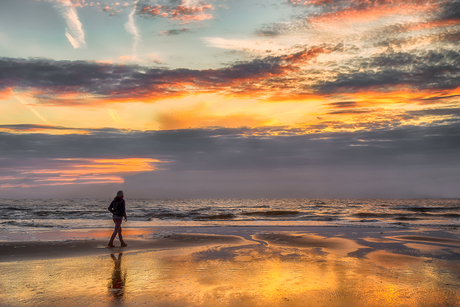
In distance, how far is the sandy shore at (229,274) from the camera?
6.13 m

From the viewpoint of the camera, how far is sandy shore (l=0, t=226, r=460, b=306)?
613cm

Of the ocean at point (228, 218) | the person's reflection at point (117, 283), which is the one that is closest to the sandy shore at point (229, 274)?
the person's reflection at point (117, 283)

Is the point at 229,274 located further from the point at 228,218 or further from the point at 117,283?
the point at 228,218

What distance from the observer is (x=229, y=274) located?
316 inches

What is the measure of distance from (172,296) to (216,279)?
155 cm

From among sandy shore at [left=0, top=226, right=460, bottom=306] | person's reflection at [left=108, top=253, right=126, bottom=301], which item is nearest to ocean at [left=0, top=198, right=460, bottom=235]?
sandy shore at [left=0, top=226, right=460, bottom=306]

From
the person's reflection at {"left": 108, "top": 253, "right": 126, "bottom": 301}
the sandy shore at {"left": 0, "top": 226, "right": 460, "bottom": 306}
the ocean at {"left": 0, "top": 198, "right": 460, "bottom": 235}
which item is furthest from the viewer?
the ocean at {"left": 0, "top": 198, "right": 460, "bottom": 235}

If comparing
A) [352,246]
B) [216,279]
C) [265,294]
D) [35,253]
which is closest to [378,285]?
[265,294]

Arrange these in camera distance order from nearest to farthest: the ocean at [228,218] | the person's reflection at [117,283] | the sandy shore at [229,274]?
the sandy shore at [229,274], the person's reflection at [117,283], the ocean at [228,218]

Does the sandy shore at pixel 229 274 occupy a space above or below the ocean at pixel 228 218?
above

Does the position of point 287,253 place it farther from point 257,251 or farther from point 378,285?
point 378,285

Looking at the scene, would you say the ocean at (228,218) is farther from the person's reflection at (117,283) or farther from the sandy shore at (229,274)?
the person's reflection at (117,283)

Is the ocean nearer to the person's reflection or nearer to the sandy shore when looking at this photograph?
the sandy shore

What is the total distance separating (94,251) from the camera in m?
11.7
